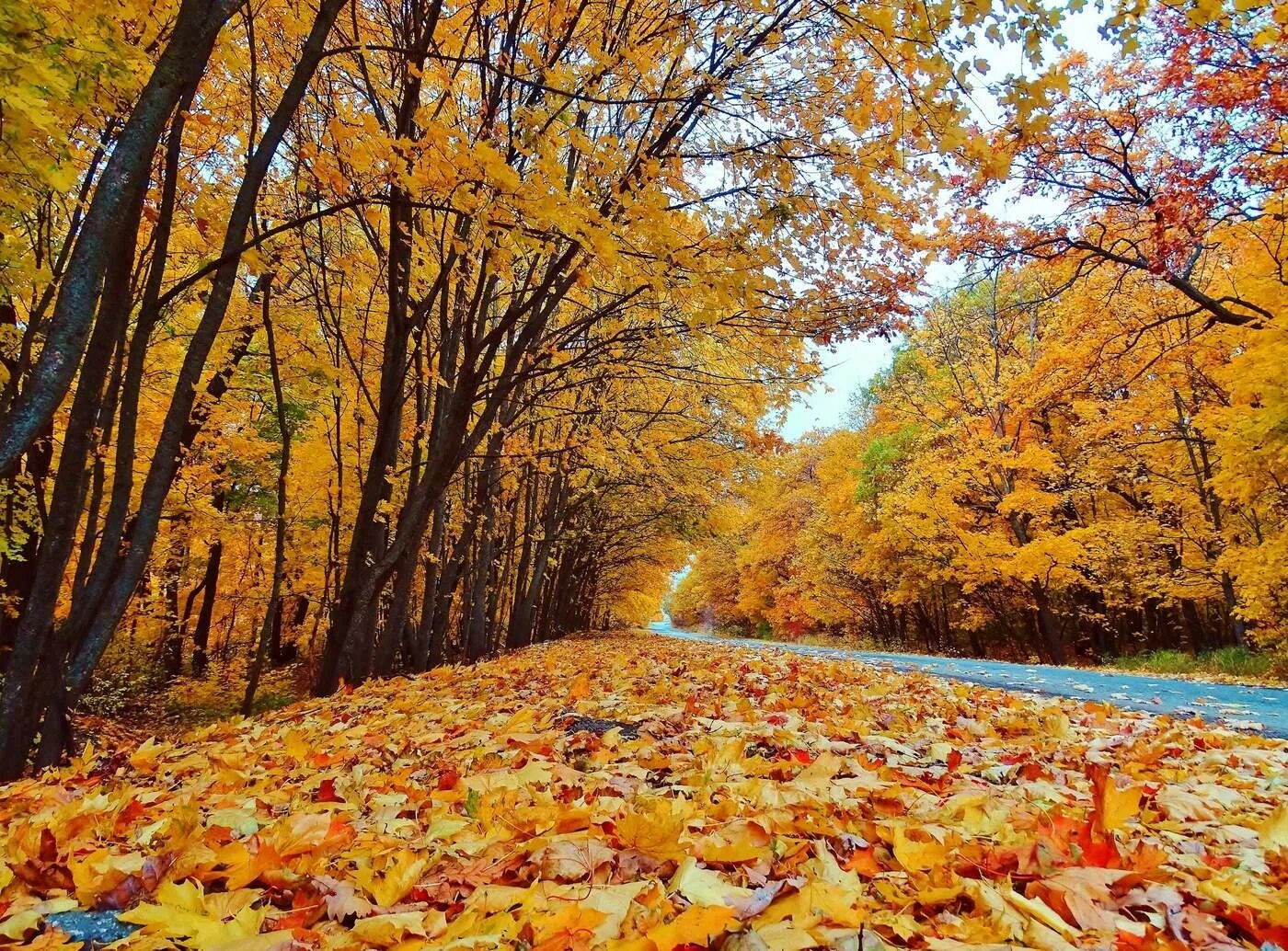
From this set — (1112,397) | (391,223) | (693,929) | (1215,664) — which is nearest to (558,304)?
(391,223)

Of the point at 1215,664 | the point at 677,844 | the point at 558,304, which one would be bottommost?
the point at 1215,664

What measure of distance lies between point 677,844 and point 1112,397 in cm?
1817

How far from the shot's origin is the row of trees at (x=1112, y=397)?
8188 mm

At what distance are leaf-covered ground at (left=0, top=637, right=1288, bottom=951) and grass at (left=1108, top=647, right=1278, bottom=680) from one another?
26.5 feet

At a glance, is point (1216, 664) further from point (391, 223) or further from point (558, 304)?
point (391, 223)

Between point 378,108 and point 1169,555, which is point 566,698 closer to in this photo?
point 378,108

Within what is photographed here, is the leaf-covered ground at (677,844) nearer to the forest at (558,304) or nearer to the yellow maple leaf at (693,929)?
the yellow maple leaf at (693,929)

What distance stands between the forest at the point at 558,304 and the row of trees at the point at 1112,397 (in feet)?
0.29

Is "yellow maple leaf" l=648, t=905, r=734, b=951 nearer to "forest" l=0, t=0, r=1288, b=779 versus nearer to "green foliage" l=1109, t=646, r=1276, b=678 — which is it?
"forest" l=0, t=0, r=1288, b=779

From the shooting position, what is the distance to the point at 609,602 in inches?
1607

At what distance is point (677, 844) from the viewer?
146cm

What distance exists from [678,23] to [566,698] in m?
4.71

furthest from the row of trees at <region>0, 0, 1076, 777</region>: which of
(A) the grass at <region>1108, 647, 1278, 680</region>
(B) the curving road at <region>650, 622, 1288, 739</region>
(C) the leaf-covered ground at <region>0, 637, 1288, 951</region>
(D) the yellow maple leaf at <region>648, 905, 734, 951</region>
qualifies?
(A) the grass at <region>1108, 647, 1278, 680</region>

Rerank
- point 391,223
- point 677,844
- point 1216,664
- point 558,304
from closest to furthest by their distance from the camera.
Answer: point 677,844
point 391,223
point 558,304
point 1216,664
